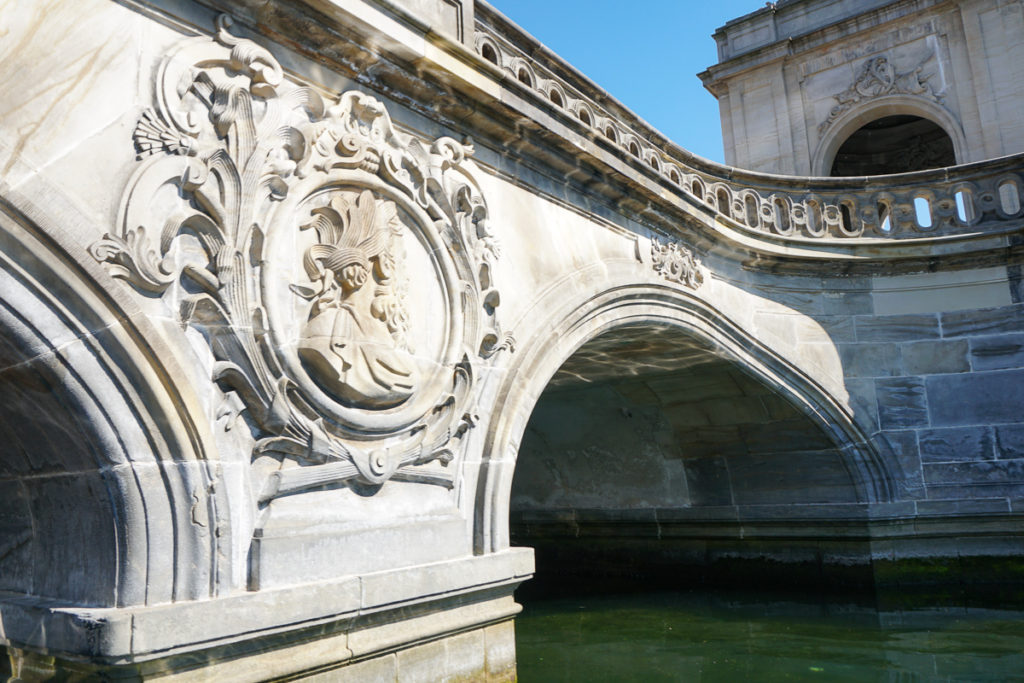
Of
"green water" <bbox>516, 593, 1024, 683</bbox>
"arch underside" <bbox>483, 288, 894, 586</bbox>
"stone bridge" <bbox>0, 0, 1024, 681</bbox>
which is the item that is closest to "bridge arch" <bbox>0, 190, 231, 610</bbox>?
"stone bridge" <bbox>0, 0, 1024, 681</bbox>

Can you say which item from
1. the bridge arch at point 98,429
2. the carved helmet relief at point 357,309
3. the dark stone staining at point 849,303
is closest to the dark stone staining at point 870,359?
the dark stone staining at point 849,303

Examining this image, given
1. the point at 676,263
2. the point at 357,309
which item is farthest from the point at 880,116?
the point at 357,309

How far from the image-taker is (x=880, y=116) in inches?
431

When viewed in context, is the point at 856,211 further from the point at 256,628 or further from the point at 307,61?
the point at 256,628

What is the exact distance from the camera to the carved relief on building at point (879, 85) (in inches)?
411

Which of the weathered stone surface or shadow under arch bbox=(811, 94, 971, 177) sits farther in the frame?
shadow under arch bbox=(811, 94, 971, 177)

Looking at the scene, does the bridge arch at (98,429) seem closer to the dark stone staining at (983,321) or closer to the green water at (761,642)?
the green water at (761,642)

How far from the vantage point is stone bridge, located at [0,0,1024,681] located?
2.50 meters

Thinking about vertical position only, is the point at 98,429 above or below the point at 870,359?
below

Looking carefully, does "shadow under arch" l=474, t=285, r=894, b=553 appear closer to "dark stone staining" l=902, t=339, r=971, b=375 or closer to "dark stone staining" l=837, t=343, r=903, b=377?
"dark stone staining" l=837, t=343, r=903, b=377

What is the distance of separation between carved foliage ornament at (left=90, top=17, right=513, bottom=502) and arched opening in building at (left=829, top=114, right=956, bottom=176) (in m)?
10.3

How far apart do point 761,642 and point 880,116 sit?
802 cm

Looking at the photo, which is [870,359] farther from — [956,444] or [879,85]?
[879,85]

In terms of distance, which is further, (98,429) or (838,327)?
(838,327)
